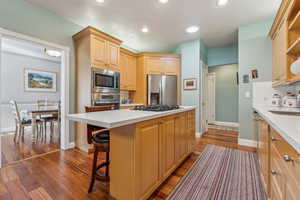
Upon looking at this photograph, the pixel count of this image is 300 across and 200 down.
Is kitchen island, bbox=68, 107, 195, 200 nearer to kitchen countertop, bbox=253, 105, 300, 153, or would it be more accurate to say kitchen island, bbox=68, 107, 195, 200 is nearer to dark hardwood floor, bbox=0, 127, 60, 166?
kitchen countertop, bbox=253, 105, 300, 153

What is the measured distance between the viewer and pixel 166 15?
261cm

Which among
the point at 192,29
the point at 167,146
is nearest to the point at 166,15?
the point at 192,29

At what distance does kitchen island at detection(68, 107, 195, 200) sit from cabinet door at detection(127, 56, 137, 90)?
2.57 metres

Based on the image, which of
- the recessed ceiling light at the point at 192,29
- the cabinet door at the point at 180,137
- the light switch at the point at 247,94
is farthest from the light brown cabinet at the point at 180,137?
the recessed ceiling light at the point at 192,29

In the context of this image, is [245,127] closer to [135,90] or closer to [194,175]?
[194,175]

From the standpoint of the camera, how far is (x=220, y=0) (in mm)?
2160

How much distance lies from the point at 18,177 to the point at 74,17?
2.93m

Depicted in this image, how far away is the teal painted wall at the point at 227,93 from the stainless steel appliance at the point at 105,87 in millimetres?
4249

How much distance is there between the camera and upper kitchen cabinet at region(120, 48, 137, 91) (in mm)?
3741

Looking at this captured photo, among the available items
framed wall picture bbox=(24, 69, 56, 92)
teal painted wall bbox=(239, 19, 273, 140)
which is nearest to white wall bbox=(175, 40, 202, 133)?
teal painted wall bbox=(239, 19, 273, 140)

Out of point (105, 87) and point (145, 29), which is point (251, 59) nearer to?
point (145, 29)

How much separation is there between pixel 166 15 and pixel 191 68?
65.2 inches

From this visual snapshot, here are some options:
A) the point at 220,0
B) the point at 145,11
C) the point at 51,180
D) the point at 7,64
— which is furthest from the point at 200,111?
the point at 7,64

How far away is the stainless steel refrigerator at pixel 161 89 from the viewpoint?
394 centimetres
